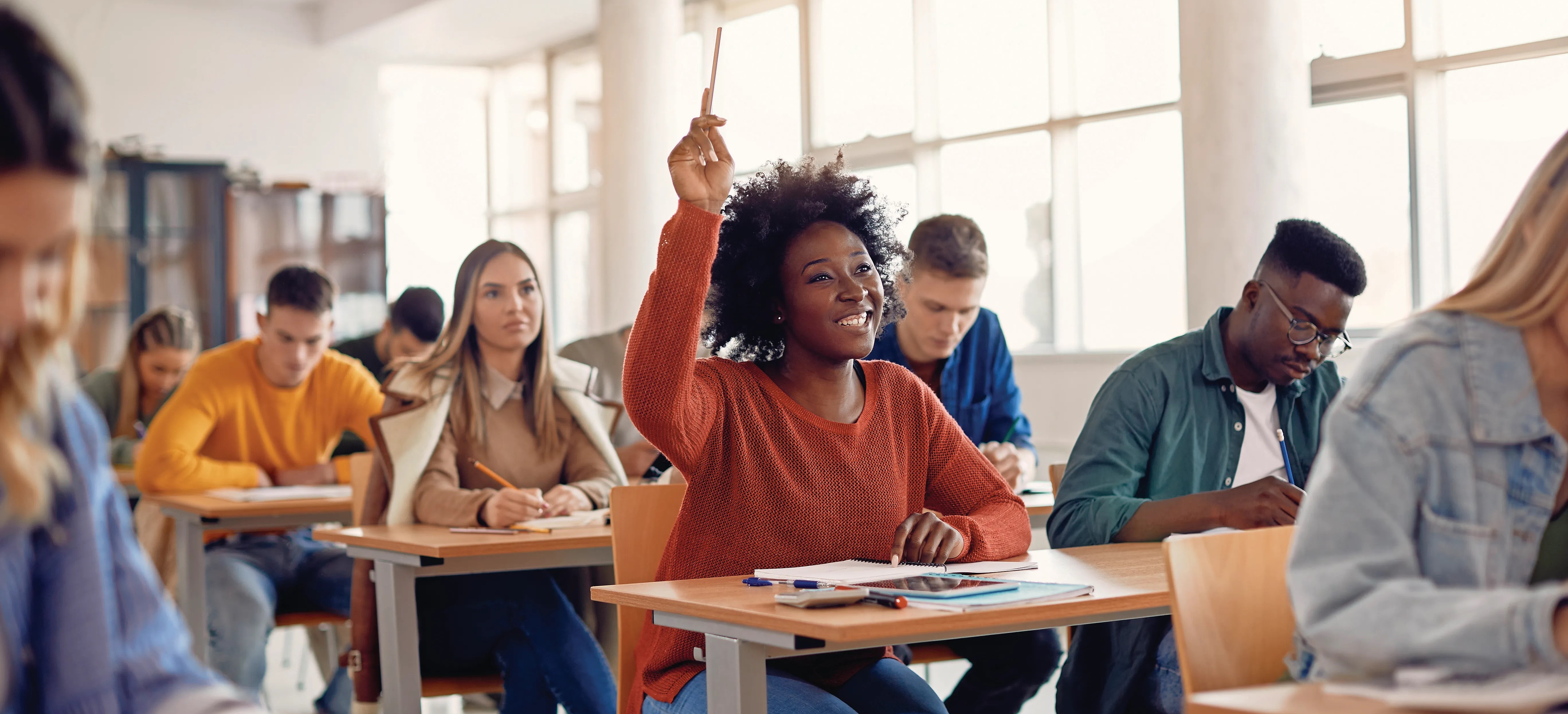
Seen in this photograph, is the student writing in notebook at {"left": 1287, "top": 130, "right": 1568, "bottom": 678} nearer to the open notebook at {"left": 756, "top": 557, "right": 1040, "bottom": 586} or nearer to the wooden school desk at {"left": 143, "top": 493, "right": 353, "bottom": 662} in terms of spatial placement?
the open notebook at {"left": 756, "top": 557, "right": 1040, "bottom": 586}

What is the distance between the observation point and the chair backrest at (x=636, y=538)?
2.38 m

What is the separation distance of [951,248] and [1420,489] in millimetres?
2427

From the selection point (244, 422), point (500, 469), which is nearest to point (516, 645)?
point (500, 469)

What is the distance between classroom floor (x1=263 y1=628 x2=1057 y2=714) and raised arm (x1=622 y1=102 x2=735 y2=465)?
7.17 feet

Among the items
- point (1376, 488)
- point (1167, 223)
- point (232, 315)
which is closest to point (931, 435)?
point (1376, 488)

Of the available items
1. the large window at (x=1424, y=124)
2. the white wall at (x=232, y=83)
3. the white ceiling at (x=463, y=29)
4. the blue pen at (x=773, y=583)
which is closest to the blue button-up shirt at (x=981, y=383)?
the blue pen at (x=773, y=583)

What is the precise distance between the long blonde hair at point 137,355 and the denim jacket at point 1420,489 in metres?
4.68

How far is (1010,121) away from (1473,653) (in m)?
6.34

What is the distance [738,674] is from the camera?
1.70 metres

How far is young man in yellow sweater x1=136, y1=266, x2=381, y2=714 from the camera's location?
3.66 metres

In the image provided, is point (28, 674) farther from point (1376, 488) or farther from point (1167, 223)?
point (1167, 223)

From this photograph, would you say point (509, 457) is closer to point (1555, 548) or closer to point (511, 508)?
point (511, 508)

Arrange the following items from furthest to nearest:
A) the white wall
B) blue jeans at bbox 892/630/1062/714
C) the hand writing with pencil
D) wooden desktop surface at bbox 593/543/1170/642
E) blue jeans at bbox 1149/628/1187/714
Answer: the white wall → the hand writing with pencil → blue jeans at bbox 892/630/1062/714 → blue jeans at bbox 1149/628/1187/714 → wooden desktop surface at bbox 593/543/1170/642

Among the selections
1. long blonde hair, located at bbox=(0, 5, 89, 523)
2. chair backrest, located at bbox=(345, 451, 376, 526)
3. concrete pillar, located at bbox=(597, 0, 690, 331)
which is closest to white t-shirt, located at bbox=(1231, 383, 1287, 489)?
chair backrest, located at bbox=(345, 451, 376, 526)
